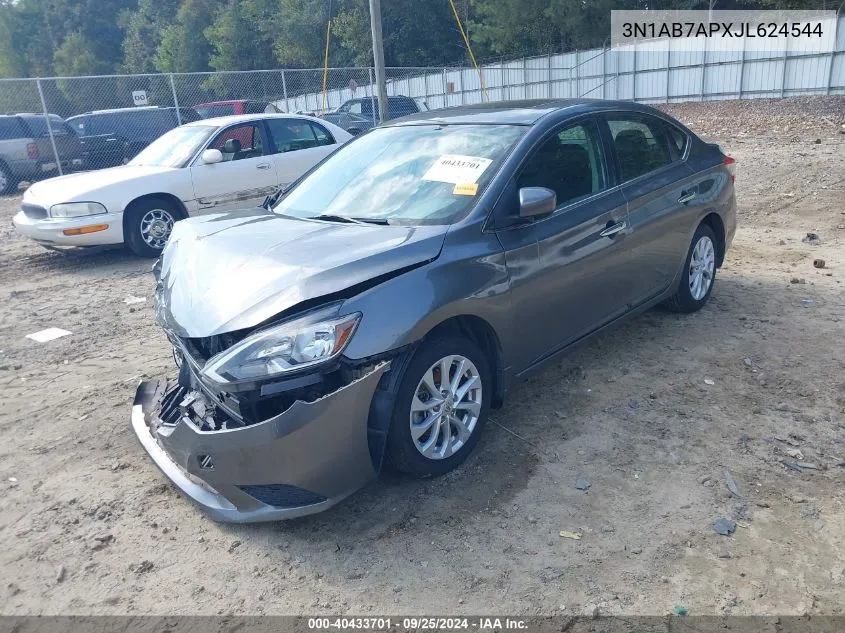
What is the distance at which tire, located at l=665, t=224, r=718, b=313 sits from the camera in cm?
531

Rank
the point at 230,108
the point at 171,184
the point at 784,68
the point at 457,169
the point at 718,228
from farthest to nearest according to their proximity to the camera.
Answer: the point at 784,68 < the point at 230,108 < the point at 171,184 < the point at 718,228 < the point at 457,169

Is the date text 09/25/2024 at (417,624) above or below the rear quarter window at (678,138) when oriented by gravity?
below

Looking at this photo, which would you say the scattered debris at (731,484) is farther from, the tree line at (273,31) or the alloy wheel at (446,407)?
the tree line at (273,31)

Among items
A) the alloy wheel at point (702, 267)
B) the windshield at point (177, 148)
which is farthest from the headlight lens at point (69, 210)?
the alloy wheel at point (702, 267)

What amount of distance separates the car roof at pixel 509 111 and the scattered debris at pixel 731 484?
7.36 feet

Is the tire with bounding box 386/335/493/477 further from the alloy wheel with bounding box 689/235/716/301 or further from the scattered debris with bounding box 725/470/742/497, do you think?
the alloy wheel with bounding box 689/235/716/301

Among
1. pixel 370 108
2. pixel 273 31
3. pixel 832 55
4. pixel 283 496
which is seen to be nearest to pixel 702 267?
pixel 283 496

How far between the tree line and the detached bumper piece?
31.5 m

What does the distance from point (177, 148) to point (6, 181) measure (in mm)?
8732

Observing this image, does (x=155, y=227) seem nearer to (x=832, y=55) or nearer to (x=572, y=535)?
(x=572, y=535)

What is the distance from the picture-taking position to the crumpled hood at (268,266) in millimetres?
3051

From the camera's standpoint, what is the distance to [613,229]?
4.33 metres

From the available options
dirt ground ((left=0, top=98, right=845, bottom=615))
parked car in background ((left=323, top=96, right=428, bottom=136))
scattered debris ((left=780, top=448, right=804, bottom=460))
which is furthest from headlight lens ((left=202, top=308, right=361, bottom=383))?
parked car in background ((left=323, top=96, right=428, bottom=136))

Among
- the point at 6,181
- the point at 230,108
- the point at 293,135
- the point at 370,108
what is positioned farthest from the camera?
the point at 370,108
